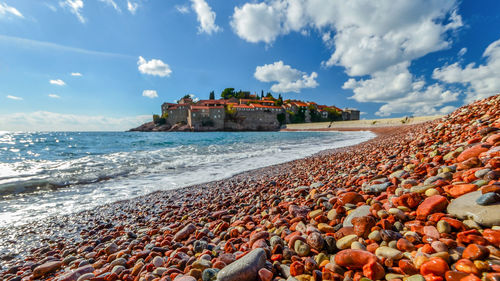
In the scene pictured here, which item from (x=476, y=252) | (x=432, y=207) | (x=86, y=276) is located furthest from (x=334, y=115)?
(x=86, y=276)

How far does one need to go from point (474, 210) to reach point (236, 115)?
279ft

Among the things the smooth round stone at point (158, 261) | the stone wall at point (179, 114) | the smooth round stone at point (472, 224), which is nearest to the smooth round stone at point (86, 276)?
the smooth round stone at point (158, 261)

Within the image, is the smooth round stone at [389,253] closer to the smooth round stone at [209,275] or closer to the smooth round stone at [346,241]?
the smooth round stone at [346,241]

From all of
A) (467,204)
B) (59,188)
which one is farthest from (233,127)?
(467,204)

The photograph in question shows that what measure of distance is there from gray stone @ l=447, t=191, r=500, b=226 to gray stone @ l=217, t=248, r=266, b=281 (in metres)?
1.72

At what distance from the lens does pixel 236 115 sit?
281 ft

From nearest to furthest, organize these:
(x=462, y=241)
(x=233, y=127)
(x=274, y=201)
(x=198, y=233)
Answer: (x=462, y=241) < (x=198, y=233) < (x=274, y=201) < (x=233, y=127)

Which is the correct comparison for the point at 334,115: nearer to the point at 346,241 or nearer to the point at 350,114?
the point at 350,114

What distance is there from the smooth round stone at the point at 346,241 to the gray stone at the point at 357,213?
12.0 inches

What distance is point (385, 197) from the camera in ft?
8.40

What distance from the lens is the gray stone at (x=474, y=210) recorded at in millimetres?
1541

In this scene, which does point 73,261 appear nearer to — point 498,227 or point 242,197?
point 242,197

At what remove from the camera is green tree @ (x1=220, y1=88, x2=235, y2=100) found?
111 meters

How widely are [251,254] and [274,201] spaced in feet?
6.06
